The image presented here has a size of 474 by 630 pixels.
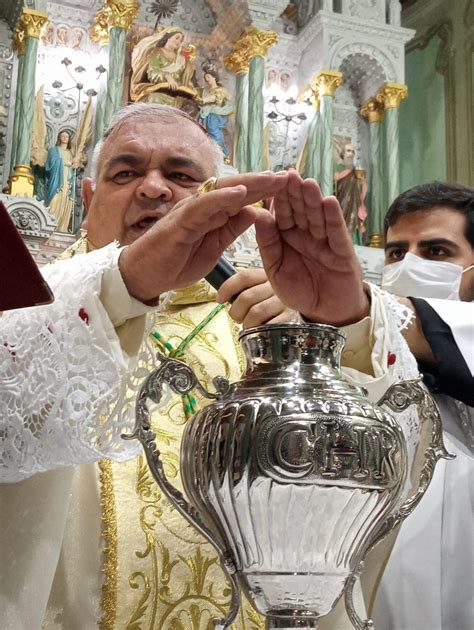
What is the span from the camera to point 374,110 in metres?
9.63

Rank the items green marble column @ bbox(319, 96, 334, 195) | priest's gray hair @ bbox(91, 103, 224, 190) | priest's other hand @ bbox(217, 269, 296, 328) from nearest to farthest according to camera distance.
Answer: priest's other hand @ bbox(217, 269, 296, 328), priest's gray hair @ bbox(91, 103, 224, 190), green marble column @ bbox(319, 96, 334, 195)

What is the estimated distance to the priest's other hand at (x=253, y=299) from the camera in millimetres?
1576

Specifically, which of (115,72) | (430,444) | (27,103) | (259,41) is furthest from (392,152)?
(430,444)

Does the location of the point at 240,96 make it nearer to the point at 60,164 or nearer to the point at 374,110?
the point at 374,110

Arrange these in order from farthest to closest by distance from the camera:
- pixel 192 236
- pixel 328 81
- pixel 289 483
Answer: pixel 328 81 → pixel 192 236 → pixel 289 483

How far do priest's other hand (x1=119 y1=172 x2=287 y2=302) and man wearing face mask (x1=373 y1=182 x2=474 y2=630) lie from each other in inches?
29.6

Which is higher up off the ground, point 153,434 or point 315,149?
point 315,149

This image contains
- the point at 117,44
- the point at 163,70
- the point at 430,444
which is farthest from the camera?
the point at 163,70

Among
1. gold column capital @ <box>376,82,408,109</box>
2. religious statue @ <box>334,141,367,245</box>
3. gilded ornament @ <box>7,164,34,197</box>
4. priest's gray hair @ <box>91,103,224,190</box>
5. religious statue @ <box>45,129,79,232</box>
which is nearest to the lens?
priest's gray hair @ <box>91,103,224,190</box>

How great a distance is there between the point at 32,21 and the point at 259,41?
7.23ft

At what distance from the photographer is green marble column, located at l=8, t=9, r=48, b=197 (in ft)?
25.6

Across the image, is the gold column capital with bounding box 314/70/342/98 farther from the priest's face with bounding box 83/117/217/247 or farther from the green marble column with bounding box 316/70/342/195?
the priest's face with bounding box 83/117/217/247

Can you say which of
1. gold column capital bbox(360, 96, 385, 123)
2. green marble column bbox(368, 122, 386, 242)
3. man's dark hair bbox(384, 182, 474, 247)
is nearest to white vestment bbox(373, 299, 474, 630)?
man's dark hair bbox(384, 182, 474, 247)

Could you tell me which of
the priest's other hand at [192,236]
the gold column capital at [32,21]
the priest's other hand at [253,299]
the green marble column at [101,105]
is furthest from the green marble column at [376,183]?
the priest's other hand at [192,236]
